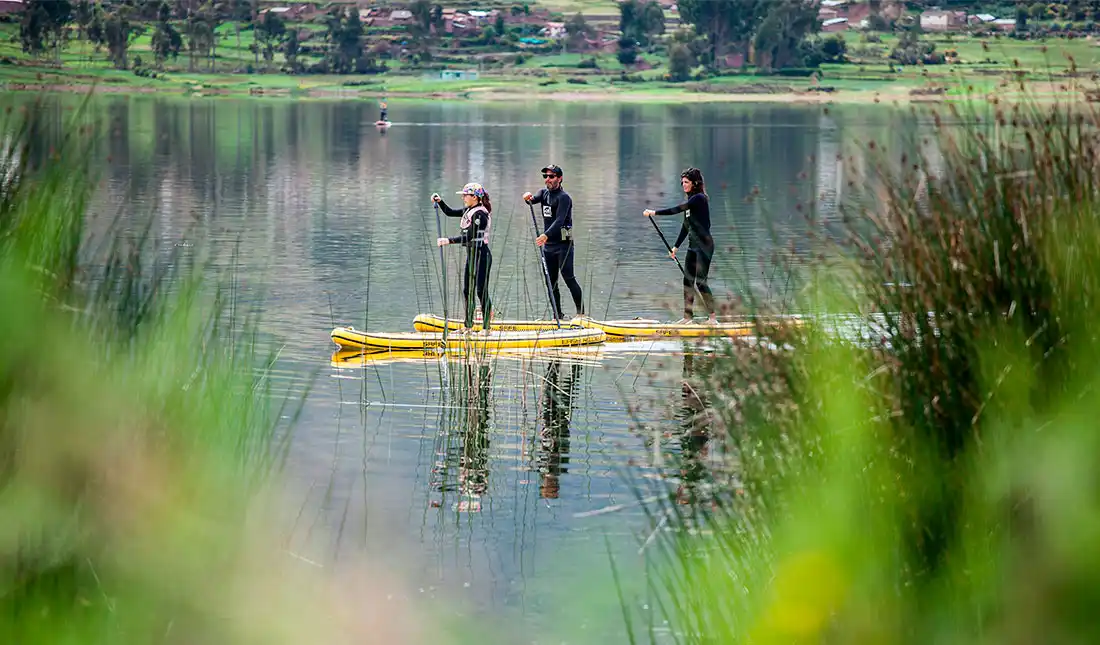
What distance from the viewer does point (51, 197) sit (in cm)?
746

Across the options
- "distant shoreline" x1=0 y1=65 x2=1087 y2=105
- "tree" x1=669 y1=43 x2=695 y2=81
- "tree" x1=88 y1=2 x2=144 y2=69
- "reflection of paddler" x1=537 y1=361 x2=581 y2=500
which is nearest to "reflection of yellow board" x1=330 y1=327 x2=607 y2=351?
"reflection of paddler" x1=537 y1=361 x2=581 y2=500

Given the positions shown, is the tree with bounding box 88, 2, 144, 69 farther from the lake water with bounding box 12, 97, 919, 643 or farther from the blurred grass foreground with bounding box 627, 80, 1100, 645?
the blurred grass foreground with bounding box 627, 80, 1100, 645

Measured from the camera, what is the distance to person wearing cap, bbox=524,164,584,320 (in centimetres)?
2177

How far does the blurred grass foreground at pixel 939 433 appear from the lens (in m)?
6.45

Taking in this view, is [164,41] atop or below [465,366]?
below

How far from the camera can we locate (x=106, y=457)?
6.86 m

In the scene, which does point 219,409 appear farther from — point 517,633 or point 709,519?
point 517,633

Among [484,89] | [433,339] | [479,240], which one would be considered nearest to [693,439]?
[479,240]

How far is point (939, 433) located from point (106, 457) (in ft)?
12.2

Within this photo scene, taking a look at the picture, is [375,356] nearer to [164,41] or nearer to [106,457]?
[106,457]

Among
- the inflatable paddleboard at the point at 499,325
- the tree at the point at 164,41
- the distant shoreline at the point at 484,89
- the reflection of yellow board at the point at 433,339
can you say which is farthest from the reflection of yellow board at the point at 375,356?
the tree at the point at 164,41

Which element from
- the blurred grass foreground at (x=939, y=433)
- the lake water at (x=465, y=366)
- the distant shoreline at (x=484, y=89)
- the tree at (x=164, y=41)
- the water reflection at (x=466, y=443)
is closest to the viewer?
the blurred grass foreground at (x=939, y=433)

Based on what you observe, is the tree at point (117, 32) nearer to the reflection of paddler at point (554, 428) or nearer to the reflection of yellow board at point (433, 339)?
the reflection of yellow board at point (433, 339)

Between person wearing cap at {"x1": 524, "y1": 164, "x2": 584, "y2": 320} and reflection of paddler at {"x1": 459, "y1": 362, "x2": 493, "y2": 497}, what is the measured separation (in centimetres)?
324
